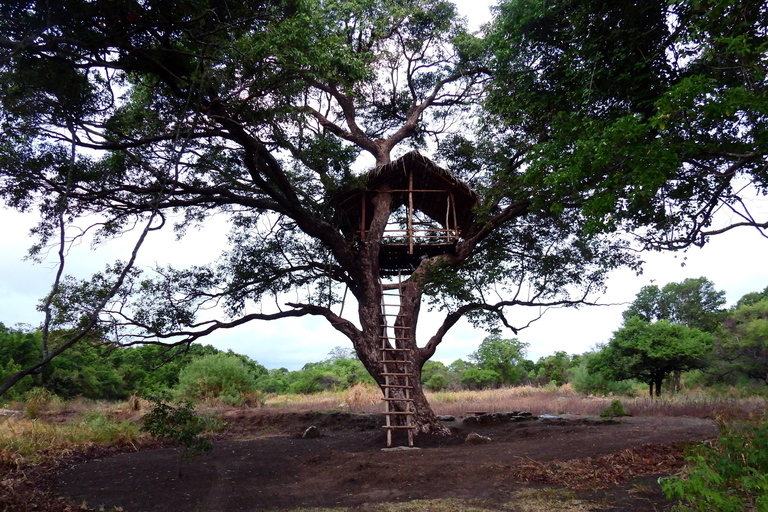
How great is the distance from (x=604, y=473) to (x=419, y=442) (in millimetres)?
4365

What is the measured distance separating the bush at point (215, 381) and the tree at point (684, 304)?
20.9m

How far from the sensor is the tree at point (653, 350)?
16.1 m

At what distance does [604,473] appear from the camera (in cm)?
575

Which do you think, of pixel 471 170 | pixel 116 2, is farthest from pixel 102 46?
pixel 471 170

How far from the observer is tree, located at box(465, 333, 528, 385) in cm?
3172

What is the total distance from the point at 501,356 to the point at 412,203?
23.2m

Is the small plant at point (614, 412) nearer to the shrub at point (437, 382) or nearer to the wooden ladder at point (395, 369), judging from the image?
the wooden ladder at point (395, 369)

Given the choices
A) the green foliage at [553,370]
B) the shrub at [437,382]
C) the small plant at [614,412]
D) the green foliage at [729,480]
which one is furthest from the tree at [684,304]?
the green foliage at [729,480]

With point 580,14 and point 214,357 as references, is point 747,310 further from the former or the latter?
point 214,357

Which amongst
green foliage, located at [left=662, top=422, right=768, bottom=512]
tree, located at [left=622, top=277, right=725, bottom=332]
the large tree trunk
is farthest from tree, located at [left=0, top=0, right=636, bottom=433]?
tree, located at [left=622, top=277, right=725, bottom=332]

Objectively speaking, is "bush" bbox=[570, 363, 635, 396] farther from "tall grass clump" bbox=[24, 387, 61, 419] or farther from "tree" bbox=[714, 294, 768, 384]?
"tall grass clump" bbox=[24, 387, 61, 419]

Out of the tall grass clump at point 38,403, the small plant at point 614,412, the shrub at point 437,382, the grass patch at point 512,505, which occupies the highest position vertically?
the tall grass clump at point 38,403

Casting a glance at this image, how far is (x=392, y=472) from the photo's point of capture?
254 inches

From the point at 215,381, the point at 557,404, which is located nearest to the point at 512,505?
the point at 557,404
